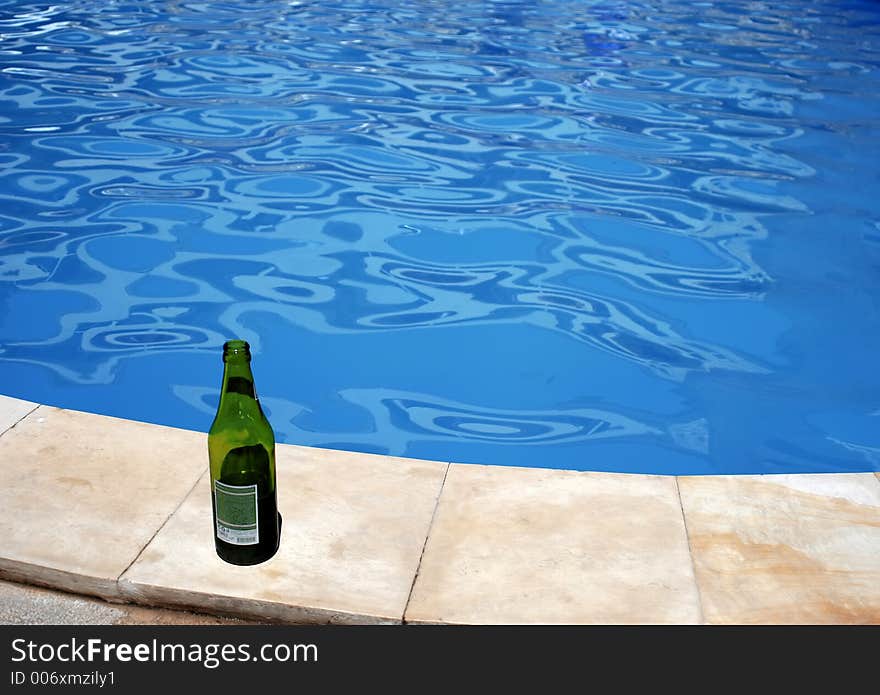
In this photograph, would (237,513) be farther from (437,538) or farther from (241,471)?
(437,538)

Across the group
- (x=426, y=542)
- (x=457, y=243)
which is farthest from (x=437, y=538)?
(x=457, y=243)

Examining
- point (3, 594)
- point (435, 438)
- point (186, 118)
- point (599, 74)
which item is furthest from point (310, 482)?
point (599, 74)

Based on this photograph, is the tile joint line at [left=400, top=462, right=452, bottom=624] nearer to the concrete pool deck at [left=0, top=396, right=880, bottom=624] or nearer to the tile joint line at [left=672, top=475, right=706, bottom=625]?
the concrete pool deck at [left=0, top=396, right=880, bottom=624]

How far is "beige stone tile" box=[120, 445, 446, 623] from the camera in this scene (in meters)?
2.32

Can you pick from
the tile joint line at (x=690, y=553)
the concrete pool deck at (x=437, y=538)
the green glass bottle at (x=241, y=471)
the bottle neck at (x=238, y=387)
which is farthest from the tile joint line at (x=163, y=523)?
the tile joint line at (x=690, y=553)

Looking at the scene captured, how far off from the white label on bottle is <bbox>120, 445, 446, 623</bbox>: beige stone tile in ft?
0.35

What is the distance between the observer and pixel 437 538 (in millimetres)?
2545

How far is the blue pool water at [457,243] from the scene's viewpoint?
154 inches

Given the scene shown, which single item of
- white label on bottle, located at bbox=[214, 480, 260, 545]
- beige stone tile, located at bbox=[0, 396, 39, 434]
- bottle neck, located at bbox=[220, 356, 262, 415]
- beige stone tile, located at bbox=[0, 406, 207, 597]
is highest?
bottle neck, located at bbox=[220, 356, 262, 415]

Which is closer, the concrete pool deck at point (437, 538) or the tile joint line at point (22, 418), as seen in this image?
the concrete pool deck at point (437, 538)

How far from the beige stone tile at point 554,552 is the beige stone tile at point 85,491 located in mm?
729

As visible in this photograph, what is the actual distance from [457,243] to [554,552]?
2.97 m

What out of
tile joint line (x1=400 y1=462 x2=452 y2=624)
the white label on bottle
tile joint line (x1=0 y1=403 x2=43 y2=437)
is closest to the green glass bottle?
the white label on bottle

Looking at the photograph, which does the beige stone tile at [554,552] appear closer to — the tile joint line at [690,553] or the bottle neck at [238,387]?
the tile joint line at [690,553]
